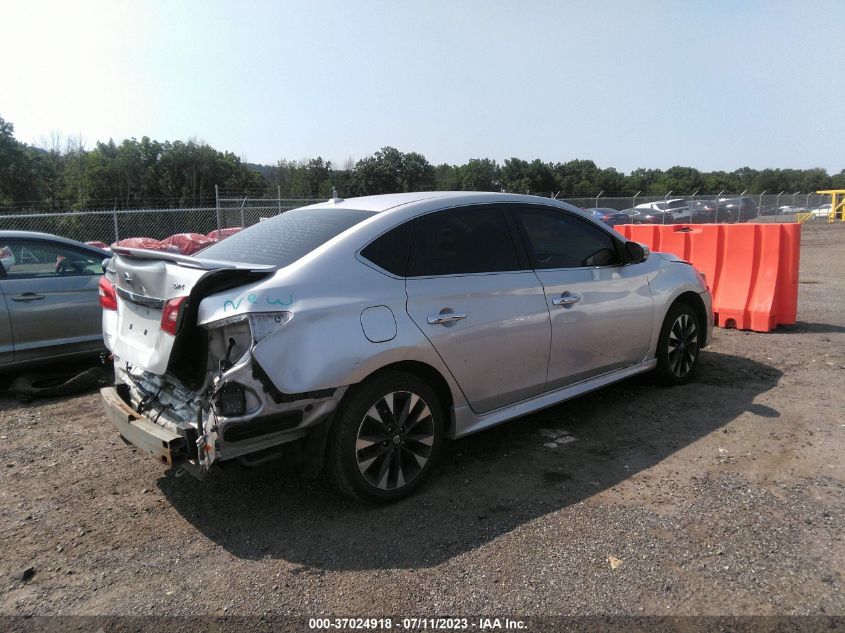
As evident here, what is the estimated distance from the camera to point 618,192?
5272 centimetres

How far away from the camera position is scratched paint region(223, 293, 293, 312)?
300 cm

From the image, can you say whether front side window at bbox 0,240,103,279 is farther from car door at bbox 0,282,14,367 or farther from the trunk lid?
the trunk lid

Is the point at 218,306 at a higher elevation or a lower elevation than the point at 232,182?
lower

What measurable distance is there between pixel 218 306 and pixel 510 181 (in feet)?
154

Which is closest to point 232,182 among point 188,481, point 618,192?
point 618,192

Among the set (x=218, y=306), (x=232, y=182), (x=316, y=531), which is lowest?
(x=316, y=531)

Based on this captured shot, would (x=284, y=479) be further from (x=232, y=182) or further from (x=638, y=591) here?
(x=232, y=182)

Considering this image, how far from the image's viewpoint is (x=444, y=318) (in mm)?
3557

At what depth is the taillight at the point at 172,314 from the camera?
308 centimetres

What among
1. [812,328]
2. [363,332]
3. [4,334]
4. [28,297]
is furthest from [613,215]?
[363,332]

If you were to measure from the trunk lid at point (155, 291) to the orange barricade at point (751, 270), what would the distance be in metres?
6.46

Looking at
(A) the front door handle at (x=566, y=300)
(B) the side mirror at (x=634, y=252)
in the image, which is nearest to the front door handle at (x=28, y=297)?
(A) the front door handle at (x=566, y=300)

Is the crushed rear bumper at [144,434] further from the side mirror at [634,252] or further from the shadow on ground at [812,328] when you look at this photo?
the shadow on ground at [812,328]

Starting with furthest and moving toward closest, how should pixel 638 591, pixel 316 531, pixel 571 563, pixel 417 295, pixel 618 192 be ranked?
pixel 618 192 → pixel 417 295 → pixel 316 531 → pixel 571 563 → pixel 638 591
